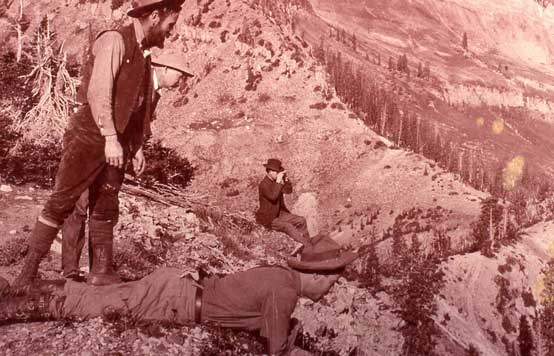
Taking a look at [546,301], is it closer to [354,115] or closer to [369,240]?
[369,240]

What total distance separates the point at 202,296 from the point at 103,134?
75 centimetres

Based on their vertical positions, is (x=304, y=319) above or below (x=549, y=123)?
above

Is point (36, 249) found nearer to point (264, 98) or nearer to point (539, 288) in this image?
point (539, 288)

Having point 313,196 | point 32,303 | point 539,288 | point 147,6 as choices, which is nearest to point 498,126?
point 313,196

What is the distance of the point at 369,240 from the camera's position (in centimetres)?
536

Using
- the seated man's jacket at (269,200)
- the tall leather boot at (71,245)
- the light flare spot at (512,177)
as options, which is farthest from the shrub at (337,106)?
the tall leather boot at (71,245)

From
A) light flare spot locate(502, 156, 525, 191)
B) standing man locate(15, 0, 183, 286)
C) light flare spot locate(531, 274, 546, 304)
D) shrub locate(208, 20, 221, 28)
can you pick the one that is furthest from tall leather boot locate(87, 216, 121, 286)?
shrub locate(208, 20, 221, 28)

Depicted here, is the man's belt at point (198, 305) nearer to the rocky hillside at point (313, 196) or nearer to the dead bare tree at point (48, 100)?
the rocky hillside at point (313, 196)

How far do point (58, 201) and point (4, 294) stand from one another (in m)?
0.41

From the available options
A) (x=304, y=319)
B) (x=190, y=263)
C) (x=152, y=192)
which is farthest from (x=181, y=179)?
(x=304, y=319)

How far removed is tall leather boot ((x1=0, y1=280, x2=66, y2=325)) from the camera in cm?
212

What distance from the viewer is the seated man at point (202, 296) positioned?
1.97m

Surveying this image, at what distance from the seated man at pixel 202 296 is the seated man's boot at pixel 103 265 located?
0.47ft

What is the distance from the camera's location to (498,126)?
1508 cm
